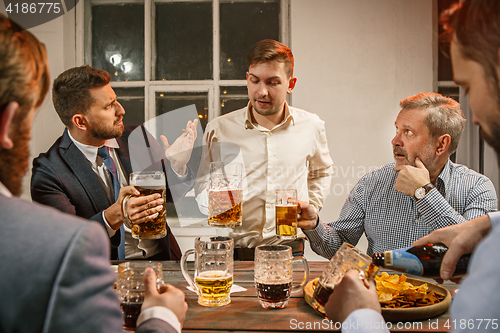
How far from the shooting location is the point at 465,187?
69.4 inches

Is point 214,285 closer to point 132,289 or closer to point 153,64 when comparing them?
point 132,289

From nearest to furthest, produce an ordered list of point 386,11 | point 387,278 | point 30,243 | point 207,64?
point 30,243, point 387,278, point 386,11, point 207,64

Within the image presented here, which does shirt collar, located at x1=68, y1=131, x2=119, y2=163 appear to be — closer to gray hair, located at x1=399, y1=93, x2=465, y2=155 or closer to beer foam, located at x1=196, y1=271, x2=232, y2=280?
beer foam, located at x1=196, y1=271, x2=232, y2=280

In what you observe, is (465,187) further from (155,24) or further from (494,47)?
(155,24)

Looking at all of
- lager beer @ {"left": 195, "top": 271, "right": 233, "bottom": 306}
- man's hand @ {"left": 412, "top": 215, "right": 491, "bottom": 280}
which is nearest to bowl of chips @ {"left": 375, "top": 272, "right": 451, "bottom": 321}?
man's hand @ {"left": 412, "top": 215, "right": 491, "bottom": 280}

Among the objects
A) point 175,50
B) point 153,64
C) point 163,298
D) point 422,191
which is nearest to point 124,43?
point 153,64

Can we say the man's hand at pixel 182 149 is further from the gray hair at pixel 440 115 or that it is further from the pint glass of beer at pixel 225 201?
the gray hair at pixel 440 115

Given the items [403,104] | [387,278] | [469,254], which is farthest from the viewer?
[403,104]

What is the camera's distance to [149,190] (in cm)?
142

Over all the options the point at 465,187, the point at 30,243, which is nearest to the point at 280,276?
the point at 30,243

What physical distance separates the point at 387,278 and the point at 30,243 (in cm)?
102

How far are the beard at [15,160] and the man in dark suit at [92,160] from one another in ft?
3.48

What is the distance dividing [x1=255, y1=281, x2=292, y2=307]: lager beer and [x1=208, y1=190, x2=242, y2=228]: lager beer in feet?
1.57

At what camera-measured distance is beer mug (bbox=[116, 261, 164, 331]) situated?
92 centimetres
